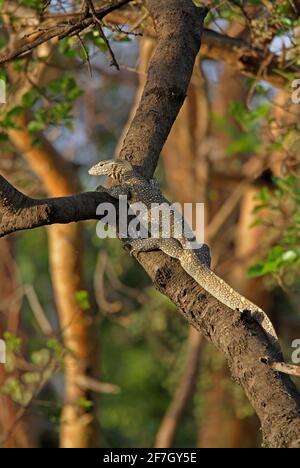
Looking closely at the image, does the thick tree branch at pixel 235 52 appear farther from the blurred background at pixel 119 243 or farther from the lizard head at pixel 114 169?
the lizard head at pixel 114 169

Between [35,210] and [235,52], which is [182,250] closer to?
[35,210]

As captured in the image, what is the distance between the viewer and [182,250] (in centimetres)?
349

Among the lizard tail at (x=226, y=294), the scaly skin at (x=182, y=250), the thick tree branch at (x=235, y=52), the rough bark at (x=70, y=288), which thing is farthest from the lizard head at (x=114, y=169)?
the rough bark at (x=70, y=288)

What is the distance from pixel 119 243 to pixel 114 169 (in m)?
6.38

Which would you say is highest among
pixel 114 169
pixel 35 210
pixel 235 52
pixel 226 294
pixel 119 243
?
pixel 119 243

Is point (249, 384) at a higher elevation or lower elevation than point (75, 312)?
lower

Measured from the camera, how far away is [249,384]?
2535 mm

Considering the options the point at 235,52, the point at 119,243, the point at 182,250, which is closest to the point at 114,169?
the point at 182,250

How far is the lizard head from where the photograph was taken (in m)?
3.38

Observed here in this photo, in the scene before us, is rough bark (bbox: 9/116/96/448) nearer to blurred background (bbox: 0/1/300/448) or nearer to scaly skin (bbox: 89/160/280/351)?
blurred background (bbox: 0/1/300/448)
